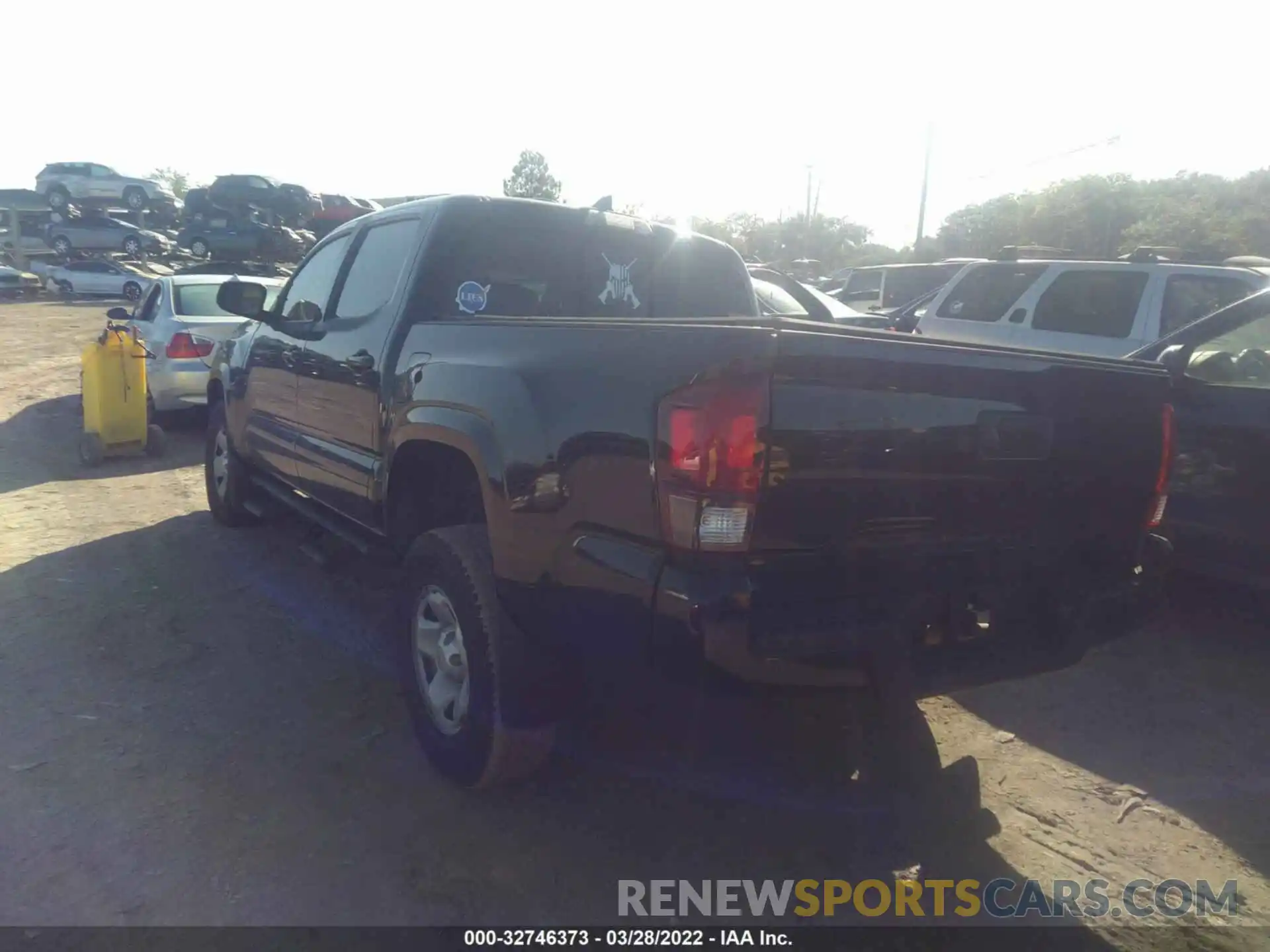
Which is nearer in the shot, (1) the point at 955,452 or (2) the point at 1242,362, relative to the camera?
(1) the point at 955,452

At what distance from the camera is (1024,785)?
3.60m

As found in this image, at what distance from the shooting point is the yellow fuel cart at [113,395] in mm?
8609

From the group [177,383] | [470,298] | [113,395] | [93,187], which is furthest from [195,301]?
[93,187]

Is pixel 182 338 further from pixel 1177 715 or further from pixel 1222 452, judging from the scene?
pixel 1177 715

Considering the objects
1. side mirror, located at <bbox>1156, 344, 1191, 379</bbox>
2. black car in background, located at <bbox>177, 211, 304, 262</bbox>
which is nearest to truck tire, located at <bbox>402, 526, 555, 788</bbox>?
side mirror, located at <bbox>1156, 344, 1191, 379</bbox>

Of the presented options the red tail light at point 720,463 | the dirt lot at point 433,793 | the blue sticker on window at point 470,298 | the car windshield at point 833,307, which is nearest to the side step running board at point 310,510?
the dirt lot at point 433,793

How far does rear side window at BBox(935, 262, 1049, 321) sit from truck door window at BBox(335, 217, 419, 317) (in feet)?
21.3

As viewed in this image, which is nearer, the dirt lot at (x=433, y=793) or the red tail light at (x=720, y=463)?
the red tail light at (x=720, y=463)

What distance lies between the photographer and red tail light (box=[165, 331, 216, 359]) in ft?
31.5

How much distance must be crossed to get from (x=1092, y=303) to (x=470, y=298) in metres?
6.45

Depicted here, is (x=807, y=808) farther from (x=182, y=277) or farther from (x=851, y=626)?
(x=182, y=277)

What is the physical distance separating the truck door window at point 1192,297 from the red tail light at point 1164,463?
5293mm

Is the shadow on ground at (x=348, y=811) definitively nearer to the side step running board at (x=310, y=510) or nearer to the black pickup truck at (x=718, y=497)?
the black pickup truck at (x=718, y=497)

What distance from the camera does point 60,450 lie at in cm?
948
